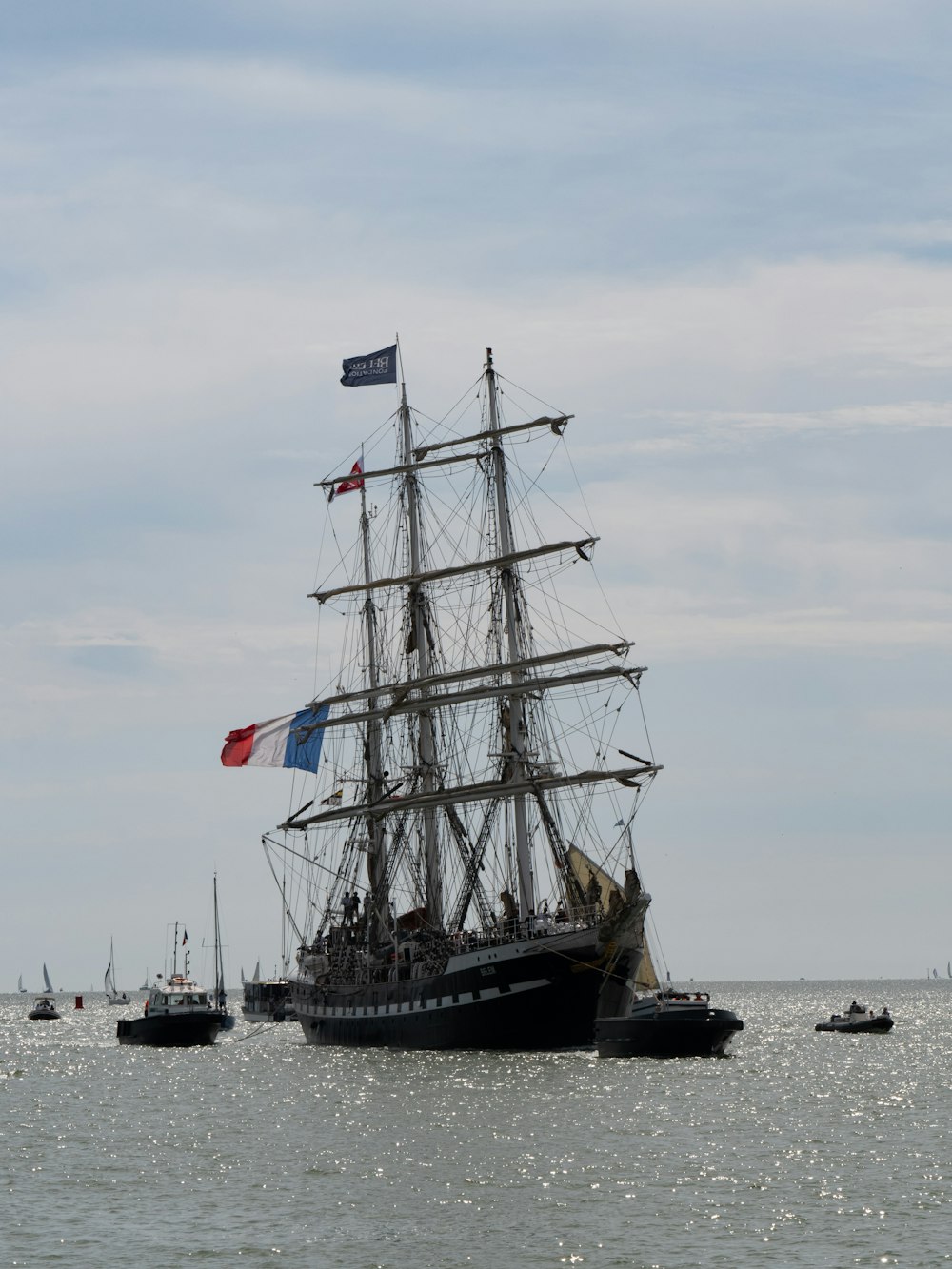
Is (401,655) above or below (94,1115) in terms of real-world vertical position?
above

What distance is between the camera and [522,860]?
8488 centimetres

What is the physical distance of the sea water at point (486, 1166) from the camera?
32906mm

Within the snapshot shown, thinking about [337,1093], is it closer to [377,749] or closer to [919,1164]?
[919,1164]

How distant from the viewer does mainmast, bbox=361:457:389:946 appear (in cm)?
9931

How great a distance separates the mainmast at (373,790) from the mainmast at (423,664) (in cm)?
262

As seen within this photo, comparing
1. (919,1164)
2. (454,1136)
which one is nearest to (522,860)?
(454,1136)

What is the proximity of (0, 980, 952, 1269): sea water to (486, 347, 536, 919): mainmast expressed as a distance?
10385mm

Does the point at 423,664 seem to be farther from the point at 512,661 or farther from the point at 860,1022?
the point at 860,1022

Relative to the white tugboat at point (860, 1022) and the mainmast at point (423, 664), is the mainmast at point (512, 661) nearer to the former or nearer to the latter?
the mainmast at point (423, 664)

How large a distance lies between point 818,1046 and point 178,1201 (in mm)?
74045

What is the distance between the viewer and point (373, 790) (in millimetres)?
105750

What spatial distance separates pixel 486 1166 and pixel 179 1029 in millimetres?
61995

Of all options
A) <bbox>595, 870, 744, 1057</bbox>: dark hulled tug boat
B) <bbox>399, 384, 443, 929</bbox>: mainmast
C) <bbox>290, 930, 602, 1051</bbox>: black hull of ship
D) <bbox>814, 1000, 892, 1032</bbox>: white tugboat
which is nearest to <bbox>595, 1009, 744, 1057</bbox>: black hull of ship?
<bbox>595, 870, 744, 1057</bbox>: dark hulled tug boat

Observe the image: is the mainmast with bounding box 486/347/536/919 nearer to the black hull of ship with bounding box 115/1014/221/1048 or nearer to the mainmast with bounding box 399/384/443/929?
the mainmast with bounding box 399/384/443/929
